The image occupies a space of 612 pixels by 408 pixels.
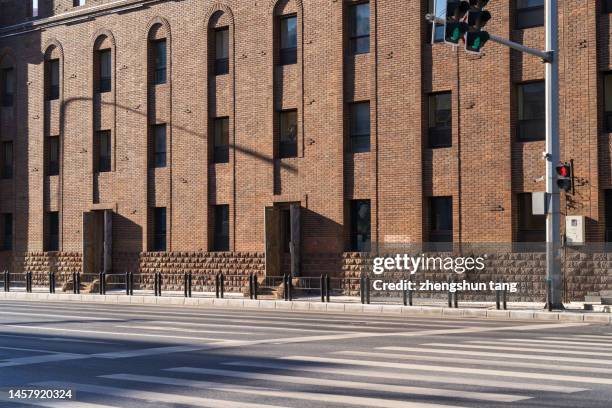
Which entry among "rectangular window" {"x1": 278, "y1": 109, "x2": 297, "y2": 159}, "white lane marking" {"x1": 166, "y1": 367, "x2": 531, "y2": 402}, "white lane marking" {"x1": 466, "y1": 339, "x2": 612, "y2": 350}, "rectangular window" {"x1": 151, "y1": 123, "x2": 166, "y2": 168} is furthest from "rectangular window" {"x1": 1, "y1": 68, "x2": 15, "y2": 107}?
"white lane marking" {"x1": 166, "y1": 367, "x2": 531, "y2": 402}

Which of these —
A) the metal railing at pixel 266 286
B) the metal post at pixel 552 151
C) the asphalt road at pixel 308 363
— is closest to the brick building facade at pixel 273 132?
the metal railing at pixel 266 286

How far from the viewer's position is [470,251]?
3297 centimetres

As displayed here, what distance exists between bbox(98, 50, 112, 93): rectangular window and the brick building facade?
10 cm

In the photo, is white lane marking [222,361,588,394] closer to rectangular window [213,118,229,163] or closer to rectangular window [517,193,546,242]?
rectangular window [517,193,546,242]

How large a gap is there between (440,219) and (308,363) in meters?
20.9

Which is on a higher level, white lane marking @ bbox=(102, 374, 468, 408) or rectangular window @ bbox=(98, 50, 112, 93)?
rectangular window @ bbox=(98, 50, 112, 93)

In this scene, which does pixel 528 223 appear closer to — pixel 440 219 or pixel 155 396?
pixel 440 219

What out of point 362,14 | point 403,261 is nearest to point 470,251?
point 403,261

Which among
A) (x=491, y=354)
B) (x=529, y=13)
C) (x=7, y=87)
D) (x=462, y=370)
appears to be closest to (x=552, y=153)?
(x=529, y=13)

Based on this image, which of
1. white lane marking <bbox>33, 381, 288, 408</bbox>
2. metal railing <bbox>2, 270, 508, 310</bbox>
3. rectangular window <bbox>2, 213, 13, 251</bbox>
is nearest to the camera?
white lane marking <bbox>33, 381, 288, 408</bbox>

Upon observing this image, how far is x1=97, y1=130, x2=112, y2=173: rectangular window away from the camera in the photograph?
45.6 m

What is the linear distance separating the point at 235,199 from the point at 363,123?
6364 mm

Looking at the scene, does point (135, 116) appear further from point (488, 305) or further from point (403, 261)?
point (488, 305)

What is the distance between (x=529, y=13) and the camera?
33.1m
